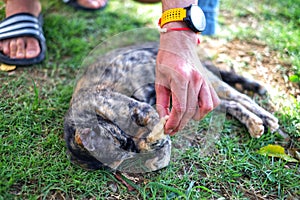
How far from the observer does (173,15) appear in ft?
6.68

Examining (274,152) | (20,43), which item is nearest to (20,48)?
(20,43)

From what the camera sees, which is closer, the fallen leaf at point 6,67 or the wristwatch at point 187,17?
the wristwatch at point 187,17

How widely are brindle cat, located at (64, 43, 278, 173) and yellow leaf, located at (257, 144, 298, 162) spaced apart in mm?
125

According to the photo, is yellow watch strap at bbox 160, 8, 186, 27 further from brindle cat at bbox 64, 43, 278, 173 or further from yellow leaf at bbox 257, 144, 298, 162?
yellow leaf at bbox 257, 144, 298, 162

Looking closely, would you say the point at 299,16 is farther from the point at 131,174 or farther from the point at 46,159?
the point at 46,159

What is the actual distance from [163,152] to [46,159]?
28.6 inches

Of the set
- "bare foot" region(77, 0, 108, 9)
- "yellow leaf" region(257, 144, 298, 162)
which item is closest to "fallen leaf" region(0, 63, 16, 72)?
A: "bare foot" region(77, 0, 108, 9)

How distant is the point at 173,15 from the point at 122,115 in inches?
26.9

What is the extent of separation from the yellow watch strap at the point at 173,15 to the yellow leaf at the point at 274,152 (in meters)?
1.06

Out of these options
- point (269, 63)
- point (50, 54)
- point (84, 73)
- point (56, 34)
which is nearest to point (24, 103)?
point (84, 73)

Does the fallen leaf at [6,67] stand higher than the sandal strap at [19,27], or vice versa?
the sandal strap at [19,27]

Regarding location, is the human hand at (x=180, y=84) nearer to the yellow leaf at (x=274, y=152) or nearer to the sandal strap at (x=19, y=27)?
the yellow leaf at (x=274, y=152)

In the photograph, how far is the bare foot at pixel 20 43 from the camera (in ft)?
9.25

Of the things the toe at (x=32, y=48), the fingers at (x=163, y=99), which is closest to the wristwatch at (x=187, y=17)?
the fingers at (x=163, y=99)
